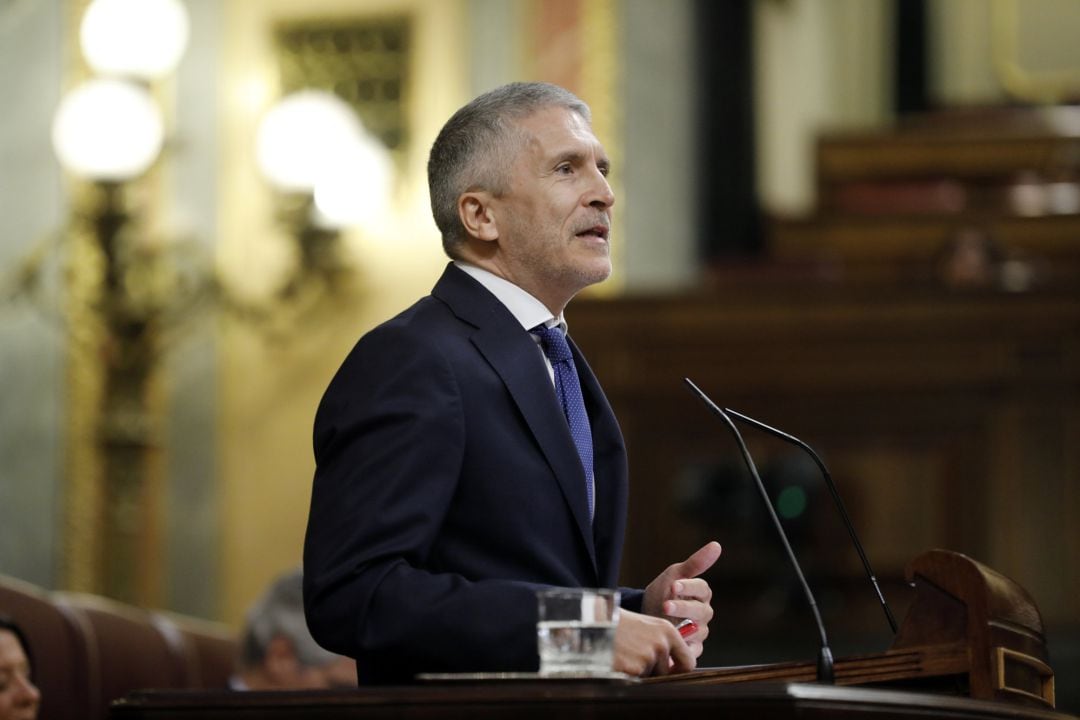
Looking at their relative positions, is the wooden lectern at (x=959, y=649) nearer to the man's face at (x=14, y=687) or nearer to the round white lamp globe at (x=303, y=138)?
the man's face at (x=14, y=687)

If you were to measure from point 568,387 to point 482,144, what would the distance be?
28 centimetres

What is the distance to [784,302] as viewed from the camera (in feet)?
19.5

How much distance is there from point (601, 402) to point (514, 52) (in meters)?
5.29

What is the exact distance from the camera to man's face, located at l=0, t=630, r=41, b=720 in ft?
9.95

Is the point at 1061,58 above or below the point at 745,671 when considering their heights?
above

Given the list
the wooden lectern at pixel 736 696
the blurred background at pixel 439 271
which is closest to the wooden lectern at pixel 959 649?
the wooden lectern at pixel 736 696

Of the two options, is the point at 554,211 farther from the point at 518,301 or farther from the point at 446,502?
the point at 446,502

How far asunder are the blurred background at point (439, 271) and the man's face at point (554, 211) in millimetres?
3384

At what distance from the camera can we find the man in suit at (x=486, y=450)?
171 cm

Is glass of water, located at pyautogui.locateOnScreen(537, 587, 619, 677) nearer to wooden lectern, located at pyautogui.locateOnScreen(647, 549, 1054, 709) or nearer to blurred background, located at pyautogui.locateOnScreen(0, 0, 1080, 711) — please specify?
wooden lectern, located at pyautogui.locateOnScreen(647, 549, 1054, 709)

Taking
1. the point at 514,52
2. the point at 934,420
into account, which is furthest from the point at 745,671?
the point at 514,52

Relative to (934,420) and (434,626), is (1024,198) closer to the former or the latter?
(934,420)

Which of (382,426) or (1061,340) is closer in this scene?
(382,426)

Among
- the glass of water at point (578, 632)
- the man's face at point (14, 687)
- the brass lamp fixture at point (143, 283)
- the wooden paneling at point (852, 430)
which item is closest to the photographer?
the glass of water at point (578, 632)
